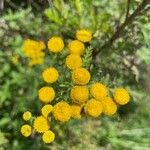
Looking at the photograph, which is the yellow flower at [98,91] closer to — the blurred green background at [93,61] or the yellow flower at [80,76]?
the yellow flower at [80,76]

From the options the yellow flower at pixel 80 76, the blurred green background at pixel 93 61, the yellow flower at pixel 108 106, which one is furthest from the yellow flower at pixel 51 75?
the blurred green background at pixel 93 61

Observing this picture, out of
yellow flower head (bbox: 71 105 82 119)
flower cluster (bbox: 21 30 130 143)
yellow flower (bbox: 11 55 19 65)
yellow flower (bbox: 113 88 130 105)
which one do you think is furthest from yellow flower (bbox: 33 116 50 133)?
yellow flower (bbox: 11 55 19 65)

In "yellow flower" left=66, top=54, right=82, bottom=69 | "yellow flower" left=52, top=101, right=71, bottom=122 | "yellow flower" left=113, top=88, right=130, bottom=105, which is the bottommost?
"yellow flower" left=52, top=101, right=71, bottom=122

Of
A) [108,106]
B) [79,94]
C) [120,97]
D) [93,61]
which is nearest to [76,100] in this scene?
[79,94]

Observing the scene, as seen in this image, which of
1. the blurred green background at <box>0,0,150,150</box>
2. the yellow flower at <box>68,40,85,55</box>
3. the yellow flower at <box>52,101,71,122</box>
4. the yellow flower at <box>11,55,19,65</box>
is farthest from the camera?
the yellow flower at <box>11,55,19,65</box>

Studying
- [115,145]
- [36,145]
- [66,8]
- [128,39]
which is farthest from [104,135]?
[66,8]

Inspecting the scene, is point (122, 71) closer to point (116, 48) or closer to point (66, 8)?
point (116, 48)

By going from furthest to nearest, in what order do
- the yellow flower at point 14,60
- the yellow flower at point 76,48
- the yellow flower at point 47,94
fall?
1. the yellow flower at point 14,60
2. the yellow flower at point 76,48
3. the yellow flower at point 47,94

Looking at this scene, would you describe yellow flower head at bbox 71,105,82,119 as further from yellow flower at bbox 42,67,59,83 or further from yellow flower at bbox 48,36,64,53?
yellow flower at bbox 48,36,64,53
